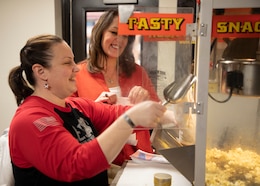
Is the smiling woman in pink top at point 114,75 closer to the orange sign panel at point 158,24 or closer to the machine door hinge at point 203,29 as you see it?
the orange sign panel at point 158,24

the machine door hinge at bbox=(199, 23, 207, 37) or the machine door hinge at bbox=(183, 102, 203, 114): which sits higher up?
the machine door hinge at bbox=(199, 23, 207, 37)

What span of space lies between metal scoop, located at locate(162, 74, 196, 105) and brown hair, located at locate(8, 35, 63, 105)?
17.9 inches

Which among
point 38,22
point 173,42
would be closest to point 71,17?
point 38,22

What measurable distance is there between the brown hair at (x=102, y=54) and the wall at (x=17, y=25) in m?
0.97

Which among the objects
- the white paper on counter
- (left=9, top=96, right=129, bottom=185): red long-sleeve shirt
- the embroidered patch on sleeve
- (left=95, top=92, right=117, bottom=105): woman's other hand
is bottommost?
the white paper on counter

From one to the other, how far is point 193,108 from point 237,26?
0.29m

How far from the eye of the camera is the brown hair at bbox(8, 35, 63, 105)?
3.65ft

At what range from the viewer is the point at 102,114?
1377 mm

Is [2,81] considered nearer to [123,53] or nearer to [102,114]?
[102,114]

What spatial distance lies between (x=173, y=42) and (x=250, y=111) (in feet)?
1.13

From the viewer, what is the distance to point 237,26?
0.91 m

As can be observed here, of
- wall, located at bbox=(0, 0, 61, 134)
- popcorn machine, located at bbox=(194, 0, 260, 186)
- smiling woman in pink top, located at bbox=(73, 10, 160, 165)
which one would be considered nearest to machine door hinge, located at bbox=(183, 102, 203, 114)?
popcorn machine, located at bbox=(194, 0, 260, 186)

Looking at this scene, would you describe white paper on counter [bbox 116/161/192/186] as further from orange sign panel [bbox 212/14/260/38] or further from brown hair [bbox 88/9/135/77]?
orange sign panel [bbox 212/14/260/38]

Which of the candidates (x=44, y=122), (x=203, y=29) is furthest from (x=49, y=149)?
(x=203, y=29)
